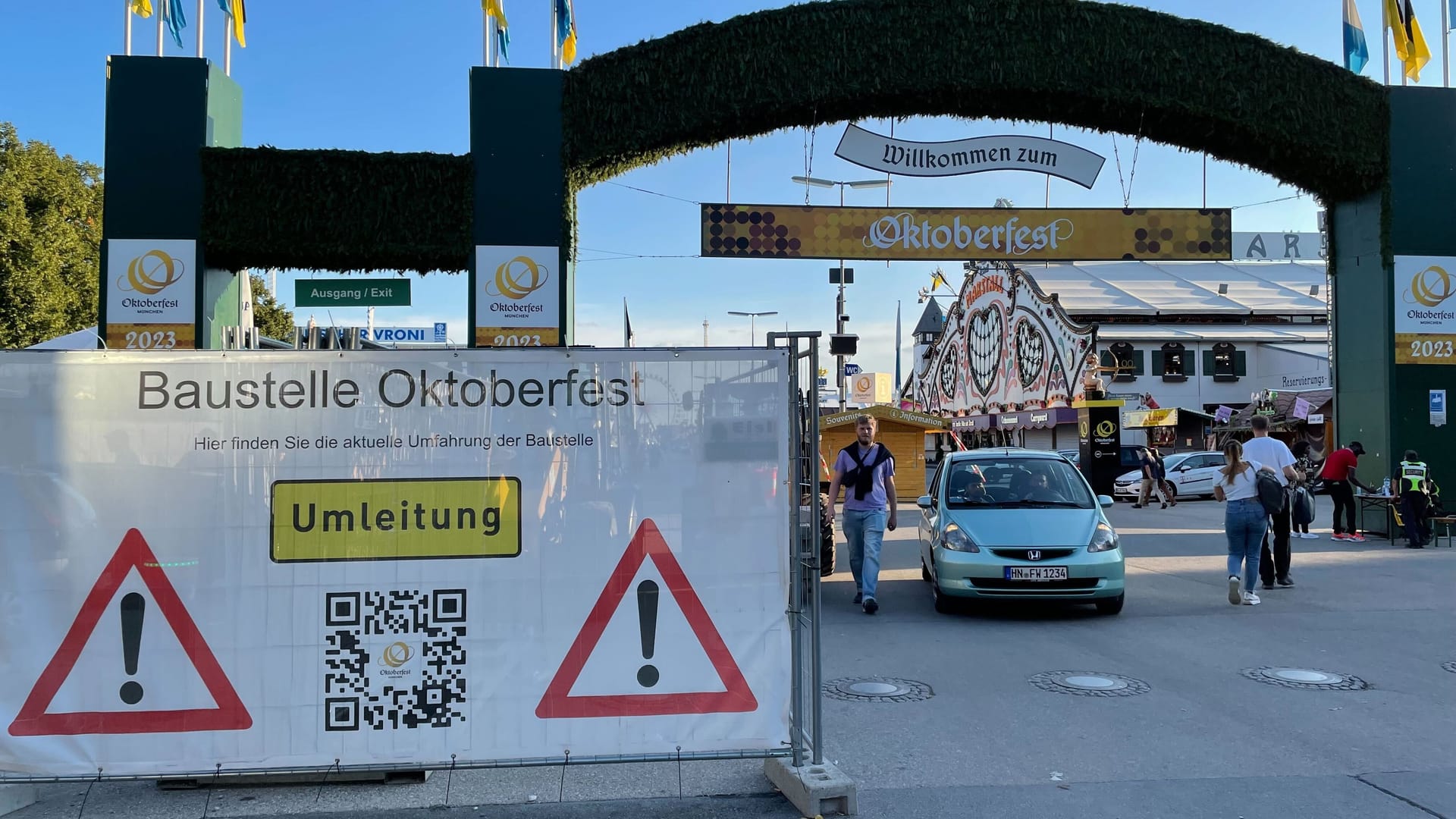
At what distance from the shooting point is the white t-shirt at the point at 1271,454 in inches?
415

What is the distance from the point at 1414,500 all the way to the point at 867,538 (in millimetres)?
10153

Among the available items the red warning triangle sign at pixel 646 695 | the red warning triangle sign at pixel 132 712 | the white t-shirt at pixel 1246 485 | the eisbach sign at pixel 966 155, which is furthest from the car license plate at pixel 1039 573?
the eisbach sign at pixel 966 155

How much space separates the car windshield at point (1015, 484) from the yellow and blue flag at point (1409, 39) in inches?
426

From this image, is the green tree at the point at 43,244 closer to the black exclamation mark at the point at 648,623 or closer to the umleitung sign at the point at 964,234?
the umleitung sign at the point at 964,234

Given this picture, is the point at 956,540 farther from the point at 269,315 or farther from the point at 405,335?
the point at 269,315

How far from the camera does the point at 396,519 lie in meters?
4.75

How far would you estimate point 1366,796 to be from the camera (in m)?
5.00

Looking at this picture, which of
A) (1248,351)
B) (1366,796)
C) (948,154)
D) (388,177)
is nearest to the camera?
(1366,796)

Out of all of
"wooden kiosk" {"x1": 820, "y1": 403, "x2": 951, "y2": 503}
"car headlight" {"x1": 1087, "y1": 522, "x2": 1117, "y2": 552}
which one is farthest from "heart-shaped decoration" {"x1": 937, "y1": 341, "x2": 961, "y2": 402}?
"car headlight" {"x1": 1087, "y1": 522, "x2": 1117, "y2": 552}

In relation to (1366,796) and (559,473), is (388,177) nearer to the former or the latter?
(559,473)

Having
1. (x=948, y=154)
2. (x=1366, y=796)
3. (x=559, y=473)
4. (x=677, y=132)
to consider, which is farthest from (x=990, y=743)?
(x=948, y=154)

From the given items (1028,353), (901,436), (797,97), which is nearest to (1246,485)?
(797,97)

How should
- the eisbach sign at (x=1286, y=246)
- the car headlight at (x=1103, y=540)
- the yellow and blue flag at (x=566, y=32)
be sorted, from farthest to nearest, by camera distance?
the eisbach sign at (x=1286, y=246) < the yellow and blue flag at (x=566, y=32) < the car headlight at (x=1103, y=540)

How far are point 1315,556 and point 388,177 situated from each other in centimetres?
1361
